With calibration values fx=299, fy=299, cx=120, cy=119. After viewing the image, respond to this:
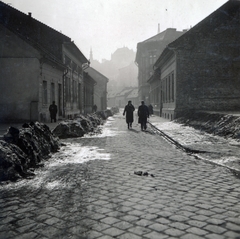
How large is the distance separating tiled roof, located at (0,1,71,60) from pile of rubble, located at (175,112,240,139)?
12.1 meters

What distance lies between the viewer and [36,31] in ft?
80.7

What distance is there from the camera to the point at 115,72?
570 ft

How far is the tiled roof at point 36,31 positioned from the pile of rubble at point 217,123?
12.1 m

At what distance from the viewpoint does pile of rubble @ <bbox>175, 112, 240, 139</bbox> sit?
11922mm

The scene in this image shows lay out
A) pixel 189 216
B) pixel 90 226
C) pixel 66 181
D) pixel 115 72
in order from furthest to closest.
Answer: pixel 115 72
pixel 66 181
pixel 189 216
pixel 90 226

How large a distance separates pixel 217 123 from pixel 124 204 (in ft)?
35.9

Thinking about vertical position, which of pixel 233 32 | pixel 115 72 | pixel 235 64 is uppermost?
pixel 115 72

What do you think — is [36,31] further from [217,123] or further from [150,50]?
[150,50]

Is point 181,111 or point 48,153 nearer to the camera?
→ point 48,153

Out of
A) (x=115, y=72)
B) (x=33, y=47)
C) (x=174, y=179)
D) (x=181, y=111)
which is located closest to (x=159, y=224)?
(x=174, y=179)

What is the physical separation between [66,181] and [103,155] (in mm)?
2941

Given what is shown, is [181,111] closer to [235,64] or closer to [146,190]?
[235,64]

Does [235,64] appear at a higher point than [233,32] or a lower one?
lower

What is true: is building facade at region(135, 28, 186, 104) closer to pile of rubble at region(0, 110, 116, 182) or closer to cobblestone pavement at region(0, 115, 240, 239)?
pile of rubble at region(0, 110, 116, 182)
